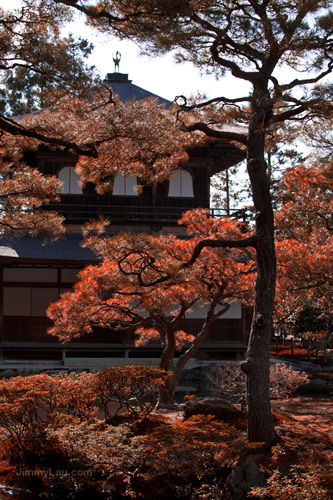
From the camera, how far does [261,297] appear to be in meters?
6.53

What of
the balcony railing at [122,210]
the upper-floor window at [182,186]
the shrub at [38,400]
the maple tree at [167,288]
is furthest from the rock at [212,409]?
the upper-floor window at [182,186]

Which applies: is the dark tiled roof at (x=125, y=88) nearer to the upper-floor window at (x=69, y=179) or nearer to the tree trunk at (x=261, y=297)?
the upper-floor window at (x=69, y=179)

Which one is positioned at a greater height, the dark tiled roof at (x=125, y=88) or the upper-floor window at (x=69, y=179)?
the dark tiled roof at (x=125, y=88)

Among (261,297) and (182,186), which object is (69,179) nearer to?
(182,186)

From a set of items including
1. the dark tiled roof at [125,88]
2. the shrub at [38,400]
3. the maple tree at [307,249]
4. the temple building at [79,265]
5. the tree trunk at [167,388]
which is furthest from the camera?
the dark tiled roof at [125,88]

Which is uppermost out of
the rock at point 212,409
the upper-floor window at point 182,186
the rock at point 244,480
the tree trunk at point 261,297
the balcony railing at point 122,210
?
the upper-floor window at point 182,186

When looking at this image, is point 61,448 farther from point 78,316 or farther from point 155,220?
point 155,220

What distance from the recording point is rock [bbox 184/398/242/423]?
25.6 ft

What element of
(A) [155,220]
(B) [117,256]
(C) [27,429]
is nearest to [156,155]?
(B) [117,256]

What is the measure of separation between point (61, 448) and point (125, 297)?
437 cm

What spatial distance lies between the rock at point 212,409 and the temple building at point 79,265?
7801 millimetres

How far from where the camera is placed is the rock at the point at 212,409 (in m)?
7.80

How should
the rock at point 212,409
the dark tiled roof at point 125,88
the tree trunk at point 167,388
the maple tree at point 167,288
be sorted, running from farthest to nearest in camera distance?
the dark tiled roof at point 125,88, the tree trunk at point 167,388, the maple tree at point 167,288, the rock at point 212,409

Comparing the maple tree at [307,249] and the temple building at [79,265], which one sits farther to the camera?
the temple building at [79,265]
